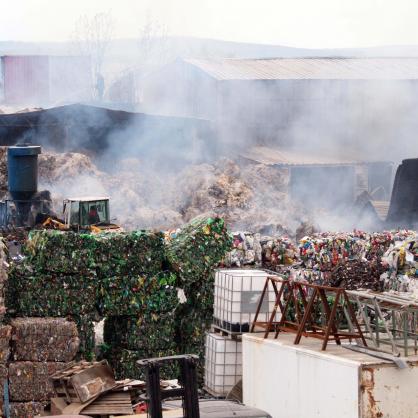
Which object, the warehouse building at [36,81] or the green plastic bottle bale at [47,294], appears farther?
the warehouse building at [36,81]

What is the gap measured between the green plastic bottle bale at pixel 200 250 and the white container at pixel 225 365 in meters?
1.37

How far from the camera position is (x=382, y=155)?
4234 cm

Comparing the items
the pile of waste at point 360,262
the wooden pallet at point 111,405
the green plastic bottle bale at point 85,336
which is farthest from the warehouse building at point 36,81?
the wooden pallet at point 111,405

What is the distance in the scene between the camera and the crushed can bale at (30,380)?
12.6 m

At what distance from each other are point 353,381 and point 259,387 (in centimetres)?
162

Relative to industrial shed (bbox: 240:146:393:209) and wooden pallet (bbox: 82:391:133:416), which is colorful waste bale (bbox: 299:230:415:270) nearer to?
wooden pallet (bbox: 82:391:133:416)

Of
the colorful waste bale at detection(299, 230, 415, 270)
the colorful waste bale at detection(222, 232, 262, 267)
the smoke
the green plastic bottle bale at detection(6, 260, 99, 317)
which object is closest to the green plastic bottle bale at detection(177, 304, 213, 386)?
the green plastic bottle bale at detection(6, 260, 99, 317)

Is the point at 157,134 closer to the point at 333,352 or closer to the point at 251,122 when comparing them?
the point at 251,122

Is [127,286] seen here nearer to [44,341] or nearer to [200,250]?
[200,250]

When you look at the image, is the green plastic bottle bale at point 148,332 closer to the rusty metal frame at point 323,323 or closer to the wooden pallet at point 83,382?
the wooden pallet at point 83,382

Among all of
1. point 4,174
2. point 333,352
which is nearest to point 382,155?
point 4,174

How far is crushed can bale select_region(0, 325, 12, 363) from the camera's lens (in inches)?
493

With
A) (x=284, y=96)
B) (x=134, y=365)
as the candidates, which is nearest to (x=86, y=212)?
(x=134, y=365)

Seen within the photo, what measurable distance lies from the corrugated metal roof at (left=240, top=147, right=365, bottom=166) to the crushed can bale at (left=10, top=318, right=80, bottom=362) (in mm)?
24740
